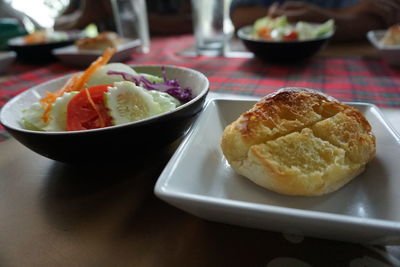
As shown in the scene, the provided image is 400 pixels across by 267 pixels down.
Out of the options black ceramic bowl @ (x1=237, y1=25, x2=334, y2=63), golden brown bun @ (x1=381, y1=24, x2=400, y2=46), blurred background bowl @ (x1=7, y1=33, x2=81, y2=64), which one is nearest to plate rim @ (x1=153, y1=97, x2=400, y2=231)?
black ceramic bowl @ (x1=237, y1=25, x2=334, y2=63)

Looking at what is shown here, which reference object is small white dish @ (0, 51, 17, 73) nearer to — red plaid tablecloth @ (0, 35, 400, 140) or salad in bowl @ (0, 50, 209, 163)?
red plaid tablecloth @ (0, 35, 400, 140)

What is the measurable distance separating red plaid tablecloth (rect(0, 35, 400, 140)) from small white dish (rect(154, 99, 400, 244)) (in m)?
0.57

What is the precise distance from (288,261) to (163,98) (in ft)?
1.48

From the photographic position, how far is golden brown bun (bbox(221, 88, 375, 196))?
48cm

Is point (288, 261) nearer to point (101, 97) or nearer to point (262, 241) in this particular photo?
point (262, 241)

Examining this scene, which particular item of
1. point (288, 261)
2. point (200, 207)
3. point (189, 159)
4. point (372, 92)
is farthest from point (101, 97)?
point (372, 92)

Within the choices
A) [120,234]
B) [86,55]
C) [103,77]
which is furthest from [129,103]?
[86,55]

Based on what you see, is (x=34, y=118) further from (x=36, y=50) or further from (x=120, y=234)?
(x=36, y=50)

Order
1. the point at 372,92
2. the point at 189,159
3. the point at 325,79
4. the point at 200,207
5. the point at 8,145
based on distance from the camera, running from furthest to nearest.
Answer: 1. the point at 325,79
2. the point at 372,92
3. the point at 8,145
4. the point at 189,159
5. the point at 200,207

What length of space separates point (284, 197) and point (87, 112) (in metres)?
0.44

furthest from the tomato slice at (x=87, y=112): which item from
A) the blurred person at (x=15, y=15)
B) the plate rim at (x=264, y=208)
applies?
the blurred person at (x=15, y=15)

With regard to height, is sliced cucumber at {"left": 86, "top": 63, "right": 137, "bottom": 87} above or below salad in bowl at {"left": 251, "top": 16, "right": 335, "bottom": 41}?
above

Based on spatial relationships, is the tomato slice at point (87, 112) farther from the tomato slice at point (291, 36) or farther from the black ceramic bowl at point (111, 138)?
the tomato slice at point (291, 36)

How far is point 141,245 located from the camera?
0.47 m
